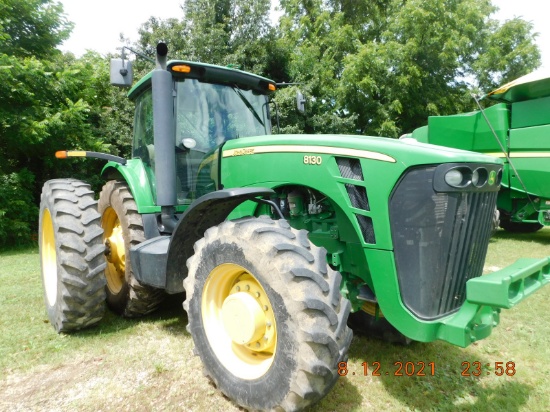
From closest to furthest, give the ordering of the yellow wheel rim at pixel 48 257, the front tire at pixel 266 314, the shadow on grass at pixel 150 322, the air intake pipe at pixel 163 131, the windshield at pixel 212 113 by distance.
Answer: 1. the front tire at pixel 266 314
2. the air intake pipe at pixel 163 131
3. the windshield at pixel 212 113
4. the shadow on grass at pixel 150 322
5. the yellow wheel rim at pixel 48 257

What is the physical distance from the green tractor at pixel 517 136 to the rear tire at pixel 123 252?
19.4 feet

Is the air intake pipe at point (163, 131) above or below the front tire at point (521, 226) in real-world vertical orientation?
above

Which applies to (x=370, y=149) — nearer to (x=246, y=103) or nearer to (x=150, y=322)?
(x=246, y=103)

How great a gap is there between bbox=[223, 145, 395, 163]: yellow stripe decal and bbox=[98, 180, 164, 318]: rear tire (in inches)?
44.7

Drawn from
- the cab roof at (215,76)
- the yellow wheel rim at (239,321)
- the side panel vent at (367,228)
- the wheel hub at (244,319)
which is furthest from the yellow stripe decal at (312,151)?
the wheel hub at (244,319)

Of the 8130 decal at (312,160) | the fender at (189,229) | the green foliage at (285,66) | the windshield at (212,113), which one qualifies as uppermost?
the green foliage at (285,66)

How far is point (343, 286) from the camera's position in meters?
2.52

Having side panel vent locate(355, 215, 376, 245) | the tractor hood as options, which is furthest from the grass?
the tractor hood

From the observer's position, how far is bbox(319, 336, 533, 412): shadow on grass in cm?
229

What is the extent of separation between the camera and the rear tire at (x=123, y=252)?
3.40 metres

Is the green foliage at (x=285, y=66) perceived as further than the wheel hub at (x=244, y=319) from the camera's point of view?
Yes

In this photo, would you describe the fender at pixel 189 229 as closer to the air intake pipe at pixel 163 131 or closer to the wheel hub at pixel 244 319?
the air intake pipe at pixel 163 131

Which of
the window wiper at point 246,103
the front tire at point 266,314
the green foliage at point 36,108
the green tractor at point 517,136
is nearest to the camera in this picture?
the front tire at point 266,314

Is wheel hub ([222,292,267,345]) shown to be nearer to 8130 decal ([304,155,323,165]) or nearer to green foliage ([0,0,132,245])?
8130 decal ([304,155,323,165])
